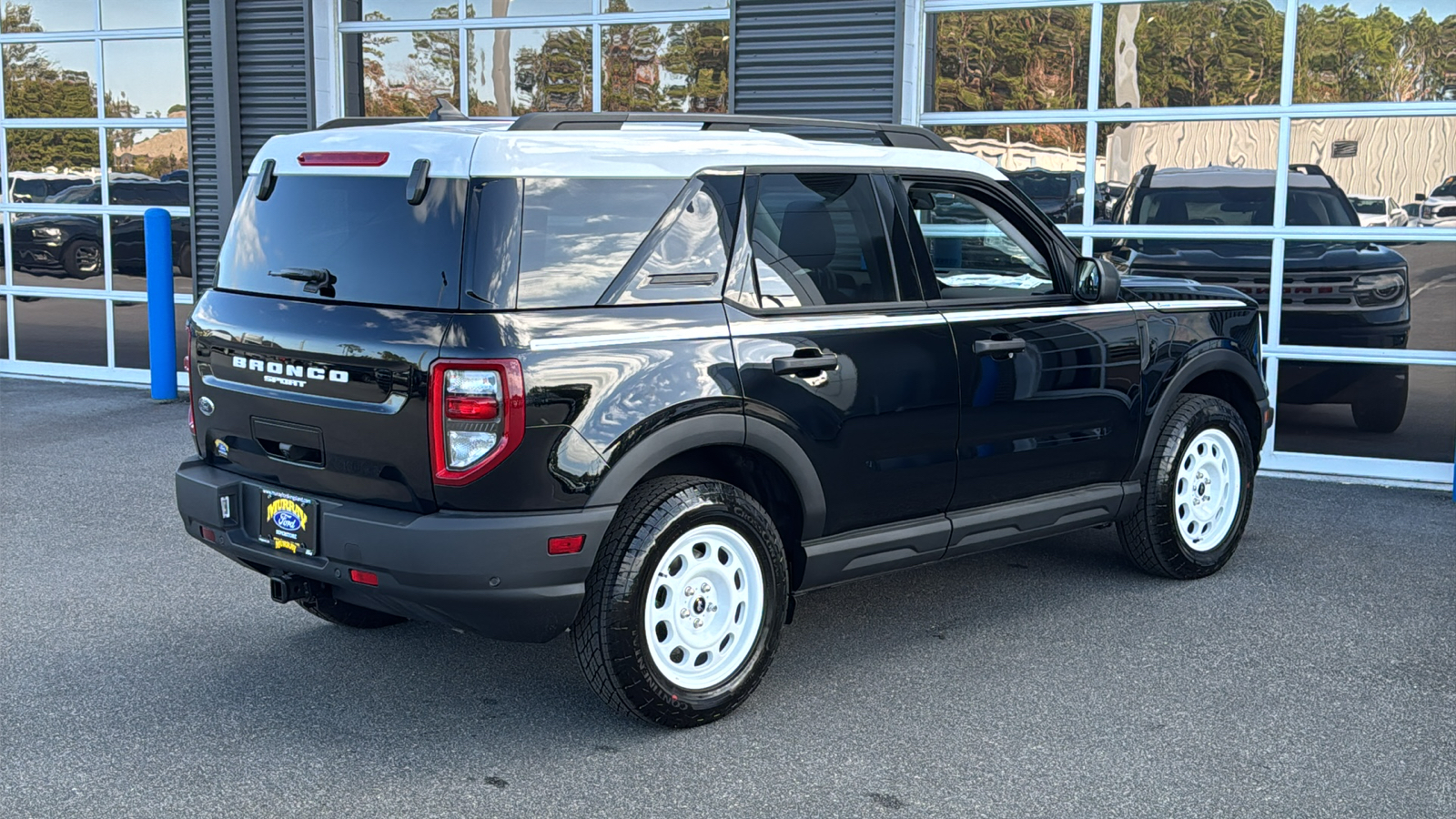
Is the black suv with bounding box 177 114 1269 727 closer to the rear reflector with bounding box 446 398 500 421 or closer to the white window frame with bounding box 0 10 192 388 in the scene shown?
the rear reflector with bounding box 446 398 500 421

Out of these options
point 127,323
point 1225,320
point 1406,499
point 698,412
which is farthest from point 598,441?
point 127,323

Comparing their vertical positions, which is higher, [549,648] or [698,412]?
[698,412]

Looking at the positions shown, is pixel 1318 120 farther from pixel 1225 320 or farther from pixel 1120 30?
pixel 1225 320

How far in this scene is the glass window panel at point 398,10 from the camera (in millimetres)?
10719

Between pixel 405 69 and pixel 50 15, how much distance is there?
11.5 feet

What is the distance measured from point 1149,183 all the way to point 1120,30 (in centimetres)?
96

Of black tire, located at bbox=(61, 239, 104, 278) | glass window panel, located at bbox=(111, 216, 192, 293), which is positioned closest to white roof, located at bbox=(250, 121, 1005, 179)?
glass window panel, located at bbox=(111, 216, 192, 293)

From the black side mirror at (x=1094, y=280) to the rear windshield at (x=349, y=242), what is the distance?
251 cm

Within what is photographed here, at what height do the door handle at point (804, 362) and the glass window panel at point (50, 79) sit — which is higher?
the glass window panel at point (50, 79)

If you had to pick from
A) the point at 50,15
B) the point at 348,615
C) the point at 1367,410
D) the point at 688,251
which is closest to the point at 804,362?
the point at 688,251

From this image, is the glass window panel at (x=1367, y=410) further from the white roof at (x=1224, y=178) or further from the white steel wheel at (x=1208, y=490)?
the white steel wheel at (x=1208, y=490)

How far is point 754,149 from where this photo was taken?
453 cm

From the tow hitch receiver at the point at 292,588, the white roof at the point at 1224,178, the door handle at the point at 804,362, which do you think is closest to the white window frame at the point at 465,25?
the white roof at the point at 1224,178

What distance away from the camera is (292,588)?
418cm
